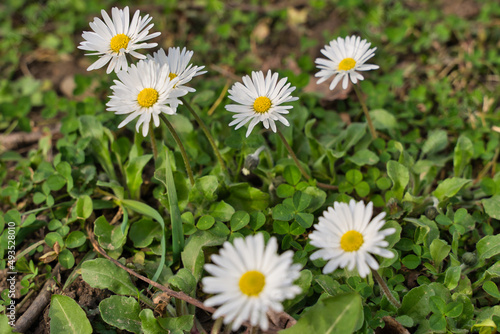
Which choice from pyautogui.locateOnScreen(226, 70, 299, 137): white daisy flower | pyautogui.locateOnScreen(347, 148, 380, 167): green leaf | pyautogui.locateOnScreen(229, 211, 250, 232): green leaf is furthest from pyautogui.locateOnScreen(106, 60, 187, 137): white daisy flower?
pyautogui.locateOnScreen(347, 148, 380, 167): green leaf

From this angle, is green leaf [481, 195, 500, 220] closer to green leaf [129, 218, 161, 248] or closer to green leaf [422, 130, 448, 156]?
green leaf [422, 130, 448, 156]

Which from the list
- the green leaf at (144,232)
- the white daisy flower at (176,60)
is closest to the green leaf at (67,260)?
the green leaf at (144,232)

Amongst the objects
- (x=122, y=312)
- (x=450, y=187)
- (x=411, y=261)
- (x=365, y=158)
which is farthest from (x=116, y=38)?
(x=450, y=187)

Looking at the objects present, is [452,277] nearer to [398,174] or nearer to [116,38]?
[398,174]

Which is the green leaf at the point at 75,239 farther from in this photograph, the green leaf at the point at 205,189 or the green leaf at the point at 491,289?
the green leaf at the point at 491,289

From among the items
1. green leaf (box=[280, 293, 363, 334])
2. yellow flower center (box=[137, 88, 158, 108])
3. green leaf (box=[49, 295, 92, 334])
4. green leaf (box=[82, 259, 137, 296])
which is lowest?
green leaf (box=[49, 295, 92, 334])
